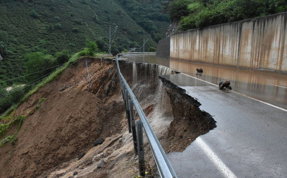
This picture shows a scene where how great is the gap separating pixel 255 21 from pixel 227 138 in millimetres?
11073

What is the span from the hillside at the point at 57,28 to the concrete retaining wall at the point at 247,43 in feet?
118

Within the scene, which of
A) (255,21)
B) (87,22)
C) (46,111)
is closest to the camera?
(255,21)

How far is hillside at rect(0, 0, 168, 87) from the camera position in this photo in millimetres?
50500

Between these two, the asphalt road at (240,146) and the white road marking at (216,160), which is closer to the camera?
the white road marking at (216,160)

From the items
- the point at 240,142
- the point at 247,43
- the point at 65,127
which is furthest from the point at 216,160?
the point at 247,43

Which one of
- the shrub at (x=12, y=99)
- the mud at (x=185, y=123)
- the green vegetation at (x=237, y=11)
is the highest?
the green vegetation at (x=237, y=11)

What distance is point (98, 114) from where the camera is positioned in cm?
1440

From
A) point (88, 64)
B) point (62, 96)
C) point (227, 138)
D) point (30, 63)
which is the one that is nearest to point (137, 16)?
point (30, 63)

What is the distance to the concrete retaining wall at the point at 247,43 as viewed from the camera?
11.0 meters

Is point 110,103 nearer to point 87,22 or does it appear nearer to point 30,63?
point 30,63

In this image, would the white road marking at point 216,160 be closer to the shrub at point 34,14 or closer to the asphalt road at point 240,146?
the asphalt road at point 240,146

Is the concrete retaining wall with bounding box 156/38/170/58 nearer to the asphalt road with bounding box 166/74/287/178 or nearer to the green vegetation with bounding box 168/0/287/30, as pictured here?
the green vegetation with bounding box 168/0/287/30

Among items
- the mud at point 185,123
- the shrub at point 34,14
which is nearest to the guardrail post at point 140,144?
the mud at point 185,123

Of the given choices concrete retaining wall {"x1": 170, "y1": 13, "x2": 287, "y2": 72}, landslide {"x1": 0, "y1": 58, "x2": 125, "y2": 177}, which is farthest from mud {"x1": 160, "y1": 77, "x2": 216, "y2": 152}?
concrete retaining wall {"x1": 170, "y1": 13, "x2": 287, "y2": 72}
